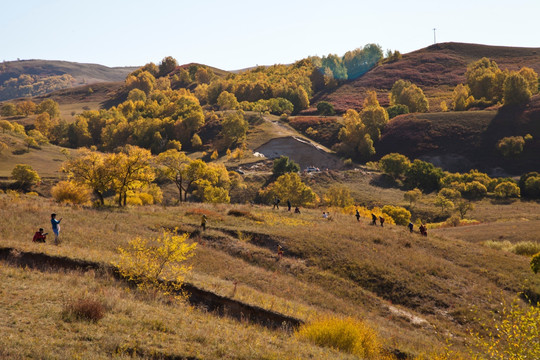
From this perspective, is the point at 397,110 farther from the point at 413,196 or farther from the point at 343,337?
the point at 343,337

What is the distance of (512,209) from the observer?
73.9 metres

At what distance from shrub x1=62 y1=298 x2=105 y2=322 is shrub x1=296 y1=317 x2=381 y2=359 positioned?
814cm

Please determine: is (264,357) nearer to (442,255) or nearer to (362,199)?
(442,255)

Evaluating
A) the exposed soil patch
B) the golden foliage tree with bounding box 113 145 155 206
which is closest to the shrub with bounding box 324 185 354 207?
the exposed soil patch

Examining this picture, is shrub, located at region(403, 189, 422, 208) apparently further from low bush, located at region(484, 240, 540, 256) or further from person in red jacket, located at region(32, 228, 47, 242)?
person in red jacket, located at region(32, 228, 47, 242)

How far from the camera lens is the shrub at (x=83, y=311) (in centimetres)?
1358

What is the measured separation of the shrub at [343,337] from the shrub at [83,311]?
8.14 metres

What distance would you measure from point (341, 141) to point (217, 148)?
37174 mm

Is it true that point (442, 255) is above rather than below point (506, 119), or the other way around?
below

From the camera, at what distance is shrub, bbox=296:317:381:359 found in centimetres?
1694

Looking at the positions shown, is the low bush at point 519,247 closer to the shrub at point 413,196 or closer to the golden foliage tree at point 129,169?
the shrub at point 413,196

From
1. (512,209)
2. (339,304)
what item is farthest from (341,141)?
(339,304)

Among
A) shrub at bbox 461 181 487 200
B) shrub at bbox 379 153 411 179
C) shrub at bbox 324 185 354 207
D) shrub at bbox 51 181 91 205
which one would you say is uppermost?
shrub at bbox 51 181 91 205

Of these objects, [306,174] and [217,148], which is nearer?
[306,174]
